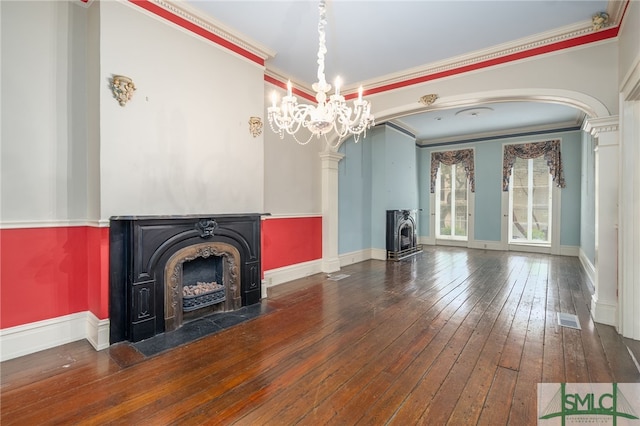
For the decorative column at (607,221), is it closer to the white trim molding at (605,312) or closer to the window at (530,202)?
the white trim molding at (605,312)

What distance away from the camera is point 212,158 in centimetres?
343

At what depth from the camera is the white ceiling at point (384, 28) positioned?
117 inches

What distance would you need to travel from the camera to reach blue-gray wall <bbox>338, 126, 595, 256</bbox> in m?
6.14

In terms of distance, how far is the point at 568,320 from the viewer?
3156 mm

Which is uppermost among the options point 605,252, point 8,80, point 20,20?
point 20,20

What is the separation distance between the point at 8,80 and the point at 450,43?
14.9 ft

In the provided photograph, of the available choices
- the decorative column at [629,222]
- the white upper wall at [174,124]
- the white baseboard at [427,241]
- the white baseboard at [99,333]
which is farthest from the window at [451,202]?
the white baseboard at [99,333]

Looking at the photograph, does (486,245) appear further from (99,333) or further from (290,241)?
(99,333)

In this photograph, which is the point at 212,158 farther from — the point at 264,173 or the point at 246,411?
the point at 246,411

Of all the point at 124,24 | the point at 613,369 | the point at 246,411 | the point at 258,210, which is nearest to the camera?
the point at 246,411

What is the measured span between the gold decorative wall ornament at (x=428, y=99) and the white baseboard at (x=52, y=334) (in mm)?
4666

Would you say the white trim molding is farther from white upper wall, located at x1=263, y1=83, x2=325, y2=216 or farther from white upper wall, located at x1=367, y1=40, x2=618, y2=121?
white upper wall, located at x1=263, y1=83, x2=325, y2=216

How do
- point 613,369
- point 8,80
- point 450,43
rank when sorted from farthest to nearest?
1. point 450,43
2. point 8,80
3. point 613,369

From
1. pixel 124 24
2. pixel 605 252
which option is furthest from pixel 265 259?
pixel 605 252
